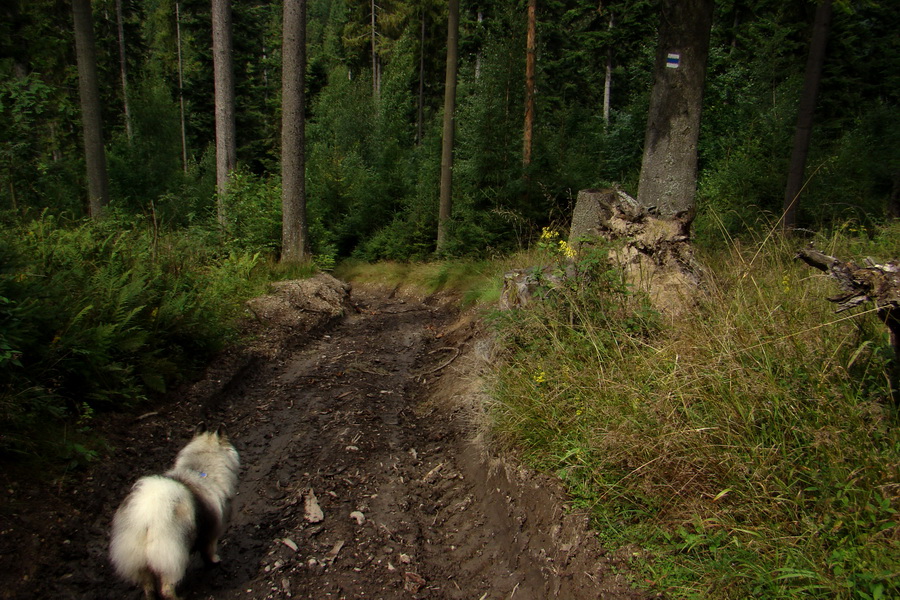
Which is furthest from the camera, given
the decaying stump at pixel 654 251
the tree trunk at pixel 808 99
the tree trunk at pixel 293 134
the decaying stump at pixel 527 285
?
the tree trunk at pixel 293 134

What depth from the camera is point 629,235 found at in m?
4.98

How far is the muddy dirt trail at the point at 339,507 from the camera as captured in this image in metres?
3.00

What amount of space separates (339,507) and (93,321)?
2.88 m

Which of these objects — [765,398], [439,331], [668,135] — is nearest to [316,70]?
[439,331]

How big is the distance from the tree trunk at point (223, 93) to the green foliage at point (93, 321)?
5.07 meters

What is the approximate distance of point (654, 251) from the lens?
482cm

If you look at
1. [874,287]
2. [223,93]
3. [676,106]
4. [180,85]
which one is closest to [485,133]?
[223,93]

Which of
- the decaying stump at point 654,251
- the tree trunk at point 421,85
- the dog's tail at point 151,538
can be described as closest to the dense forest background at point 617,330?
the decaying stump at point 654,251

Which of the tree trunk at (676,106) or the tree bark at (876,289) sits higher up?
the tree trunk at (676,106)

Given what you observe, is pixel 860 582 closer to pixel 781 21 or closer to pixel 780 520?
pixel 780 520

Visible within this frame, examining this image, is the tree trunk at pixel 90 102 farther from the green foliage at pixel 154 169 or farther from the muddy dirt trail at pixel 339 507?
the muddy dirt trail at pixel 339 507

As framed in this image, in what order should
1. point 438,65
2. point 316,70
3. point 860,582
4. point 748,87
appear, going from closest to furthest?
point 860,582
point 748,87
point 316,70
point 438,65

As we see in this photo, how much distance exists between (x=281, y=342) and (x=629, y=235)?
4.87 meters

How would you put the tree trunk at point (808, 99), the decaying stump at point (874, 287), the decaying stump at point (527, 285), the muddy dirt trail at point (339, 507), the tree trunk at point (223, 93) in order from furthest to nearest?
the tree trunk at point (223, 93), the tree trunk at point (808, 99), the decaying stump at point (527, 285), the muddy dirt trail at point (339, 507), the decaying stump at point (874, 287)
